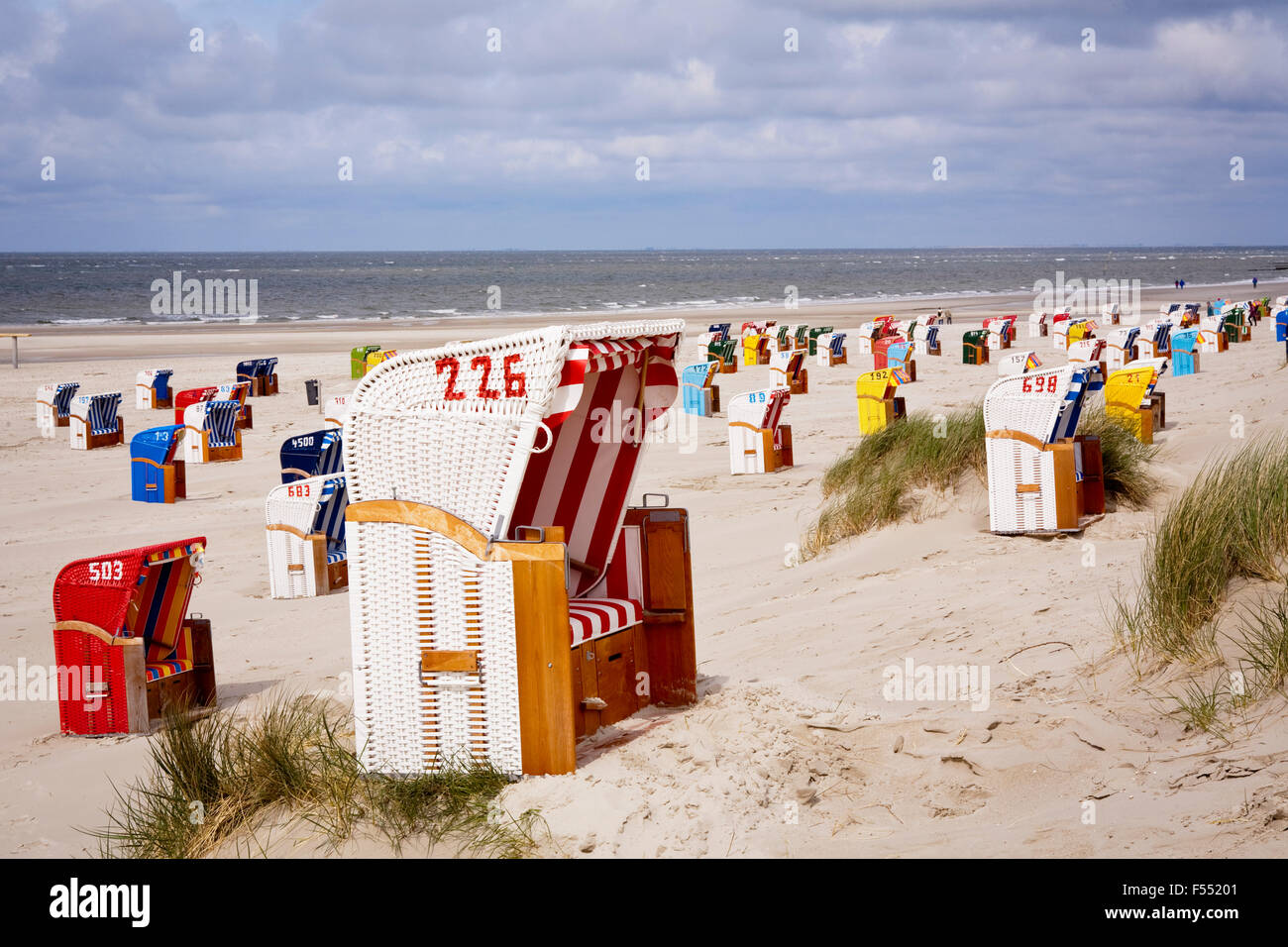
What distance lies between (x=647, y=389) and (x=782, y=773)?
Result: 1900 millimetres

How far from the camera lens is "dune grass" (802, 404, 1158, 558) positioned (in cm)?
850

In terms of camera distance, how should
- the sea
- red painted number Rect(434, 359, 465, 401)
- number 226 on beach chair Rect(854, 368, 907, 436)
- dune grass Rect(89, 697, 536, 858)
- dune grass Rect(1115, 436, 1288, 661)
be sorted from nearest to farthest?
1. dune grass Rect(89, 697, 536, 858)
2. red painted number Rect(434, 359, 465, 401)
3. dune grass Rect(1115, 436, 1288, 661)
4. number 226 on beach chair Rect(854, 368, 907, 436)
5. the sea

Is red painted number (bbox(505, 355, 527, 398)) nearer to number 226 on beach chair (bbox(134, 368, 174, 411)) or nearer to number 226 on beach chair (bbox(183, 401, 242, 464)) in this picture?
number 226 on beach chair (bbox(183, 401, 242, 464))

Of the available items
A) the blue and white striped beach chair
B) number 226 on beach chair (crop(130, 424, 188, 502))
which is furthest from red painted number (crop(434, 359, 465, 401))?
number 226 on beach chair (crop(130, 424, 188, 502))

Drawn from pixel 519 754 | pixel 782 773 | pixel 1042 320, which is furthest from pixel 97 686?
pixel 1042 320

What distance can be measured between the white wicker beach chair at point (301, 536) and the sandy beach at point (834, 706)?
204 millimetres

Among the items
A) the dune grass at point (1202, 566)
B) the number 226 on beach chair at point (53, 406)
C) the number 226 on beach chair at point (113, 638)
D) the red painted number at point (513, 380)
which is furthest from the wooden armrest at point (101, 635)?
the number 226 on beach chair at point (53, 406)

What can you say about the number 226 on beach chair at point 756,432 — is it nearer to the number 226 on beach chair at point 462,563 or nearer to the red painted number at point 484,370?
the number 226 on beach chair at point 462,563

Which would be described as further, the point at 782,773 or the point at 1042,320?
the point at 1042,320

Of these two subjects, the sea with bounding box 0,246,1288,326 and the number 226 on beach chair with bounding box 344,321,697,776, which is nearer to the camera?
the number 226 on beach chair with bounding box 344,321,697,776

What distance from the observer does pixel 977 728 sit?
14.1ft

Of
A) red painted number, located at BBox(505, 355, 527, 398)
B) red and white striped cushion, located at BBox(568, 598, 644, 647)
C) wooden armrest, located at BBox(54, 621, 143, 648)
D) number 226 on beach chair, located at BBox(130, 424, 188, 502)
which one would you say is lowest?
wooden armrest, located at BBox(54, 621, 143, 648)

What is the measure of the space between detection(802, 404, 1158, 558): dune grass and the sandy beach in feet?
0.56
